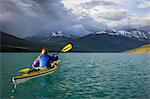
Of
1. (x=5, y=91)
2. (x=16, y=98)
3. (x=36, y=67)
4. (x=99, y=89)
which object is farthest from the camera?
(x=36, y=67)

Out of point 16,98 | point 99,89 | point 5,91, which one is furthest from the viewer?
point 99,89

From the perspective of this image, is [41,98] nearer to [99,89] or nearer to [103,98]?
[103,98]

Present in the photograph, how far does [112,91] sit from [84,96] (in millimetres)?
4495

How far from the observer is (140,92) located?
27250mm

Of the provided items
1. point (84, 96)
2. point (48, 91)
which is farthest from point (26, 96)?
point (84, 96)

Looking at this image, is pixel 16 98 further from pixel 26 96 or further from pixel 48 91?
pixel 48 91

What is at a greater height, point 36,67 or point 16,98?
point 36,67

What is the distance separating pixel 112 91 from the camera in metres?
27.7

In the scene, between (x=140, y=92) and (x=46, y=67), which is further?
(x=46, y=67)

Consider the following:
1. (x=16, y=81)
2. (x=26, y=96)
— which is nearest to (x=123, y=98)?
(x=26, y=96)

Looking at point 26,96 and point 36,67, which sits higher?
point 36,67

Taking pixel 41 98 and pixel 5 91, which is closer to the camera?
pixel 41 98

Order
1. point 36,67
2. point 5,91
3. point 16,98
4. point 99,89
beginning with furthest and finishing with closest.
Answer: point 36,67
point 99,89
point 5,91
point 16,98

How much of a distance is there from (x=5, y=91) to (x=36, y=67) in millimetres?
9271
